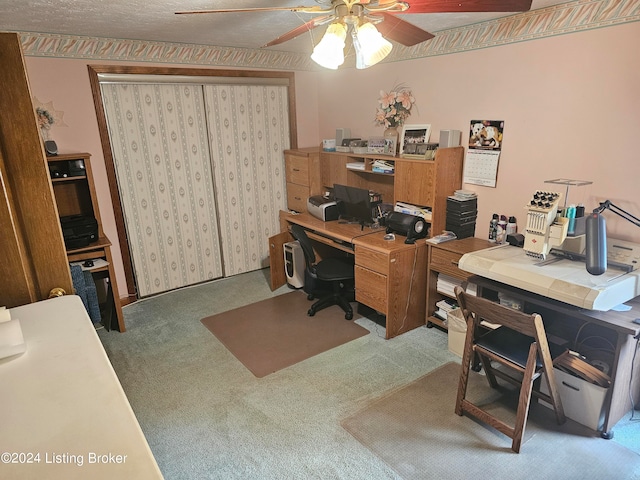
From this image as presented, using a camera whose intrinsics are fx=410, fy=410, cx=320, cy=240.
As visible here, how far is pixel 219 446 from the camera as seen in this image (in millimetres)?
2219

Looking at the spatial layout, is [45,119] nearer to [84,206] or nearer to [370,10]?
[84,206]

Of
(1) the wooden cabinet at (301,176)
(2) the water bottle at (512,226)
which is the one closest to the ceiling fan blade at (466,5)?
(2) the water bottle at (512,226)

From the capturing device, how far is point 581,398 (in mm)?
2221

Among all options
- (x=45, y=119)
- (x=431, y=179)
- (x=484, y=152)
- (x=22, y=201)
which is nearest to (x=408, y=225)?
(x=431, y=179)

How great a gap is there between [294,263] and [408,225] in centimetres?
133

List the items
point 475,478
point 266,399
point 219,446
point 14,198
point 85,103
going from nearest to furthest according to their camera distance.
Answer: point 14,198 < point 475,478 < point 219,446 < point 266,399 < point 85,103

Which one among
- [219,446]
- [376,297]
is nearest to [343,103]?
[376,297]

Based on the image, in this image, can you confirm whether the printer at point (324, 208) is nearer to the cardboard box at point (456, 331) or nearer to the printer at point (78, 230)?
the cardboard box at point (456, 331)

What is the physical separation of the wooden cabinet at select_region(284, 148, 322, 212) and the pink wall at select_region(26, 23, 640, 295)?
0.69m

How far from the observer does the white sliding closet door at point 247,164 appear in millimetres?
4145

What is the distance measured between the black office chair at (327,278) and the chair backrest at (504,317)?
1400mm

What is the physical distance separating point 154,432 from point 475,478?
67.8 inches

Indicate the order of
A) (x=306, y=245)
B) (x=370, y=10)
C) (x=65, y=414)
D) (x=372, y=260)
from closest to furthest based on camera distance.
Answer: (x=65, y=414) < (x=370, y=10) < (x=372, y=260) < (x=306, y=245)

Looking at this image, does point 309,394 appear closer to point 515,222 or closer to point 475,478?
point 475,478
